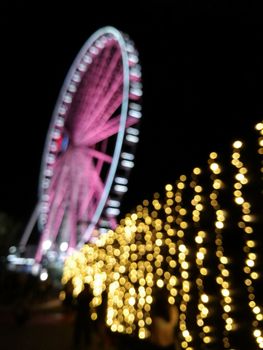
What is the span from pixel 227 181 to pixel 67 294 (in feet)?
30.5

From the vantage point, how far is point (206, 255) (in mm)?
6320

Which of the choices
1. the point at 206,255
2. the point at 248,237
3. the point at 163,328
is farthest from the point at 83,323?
the point at 248,237

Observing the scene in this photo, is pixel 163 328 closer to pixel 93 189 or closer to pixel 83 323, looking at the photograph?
pixel 83 323

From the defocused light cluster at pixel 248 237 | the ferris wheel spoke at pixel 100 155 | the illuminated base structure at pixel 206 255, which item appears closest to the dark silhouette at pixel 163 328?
the illuminated base structure at pixel 206 255

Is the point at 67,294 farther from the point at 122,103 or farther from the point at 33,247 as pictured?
the point at 33,247

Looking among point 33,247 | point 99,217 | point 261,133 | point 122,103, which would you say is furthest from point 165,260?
point 33,247

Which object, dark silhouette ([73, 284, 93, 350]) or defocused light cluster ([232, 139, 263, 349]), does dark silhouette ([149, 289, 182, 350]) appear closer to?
defocused light cluster ([232, 139, 263, 349])

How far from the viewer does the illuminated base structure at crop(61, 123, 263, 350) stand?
18.1ft

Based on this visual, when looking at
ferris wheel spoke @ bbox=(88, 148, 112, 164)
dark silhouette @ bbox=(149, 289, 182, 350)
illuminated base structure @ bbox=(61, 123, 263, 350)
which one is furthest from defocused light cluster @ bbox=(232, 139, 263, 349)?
ferris wheel spoke @ bbox=(88, 148, 112, 164)

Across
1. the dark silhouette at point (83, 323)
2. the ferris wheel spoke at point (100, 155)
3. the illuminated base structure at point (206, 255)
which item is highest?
the ferris wheel spoke at point (100, 155)

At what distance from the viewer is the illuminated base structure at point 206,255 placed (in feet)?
18.1

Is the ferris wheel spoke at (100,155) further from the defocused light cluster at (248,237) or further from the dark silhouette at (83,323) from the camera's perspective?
the defocused light cluster at (248,237)

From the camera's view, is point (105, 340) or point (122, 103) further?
point (122, 103)

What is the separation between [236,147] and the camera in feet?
18.8
